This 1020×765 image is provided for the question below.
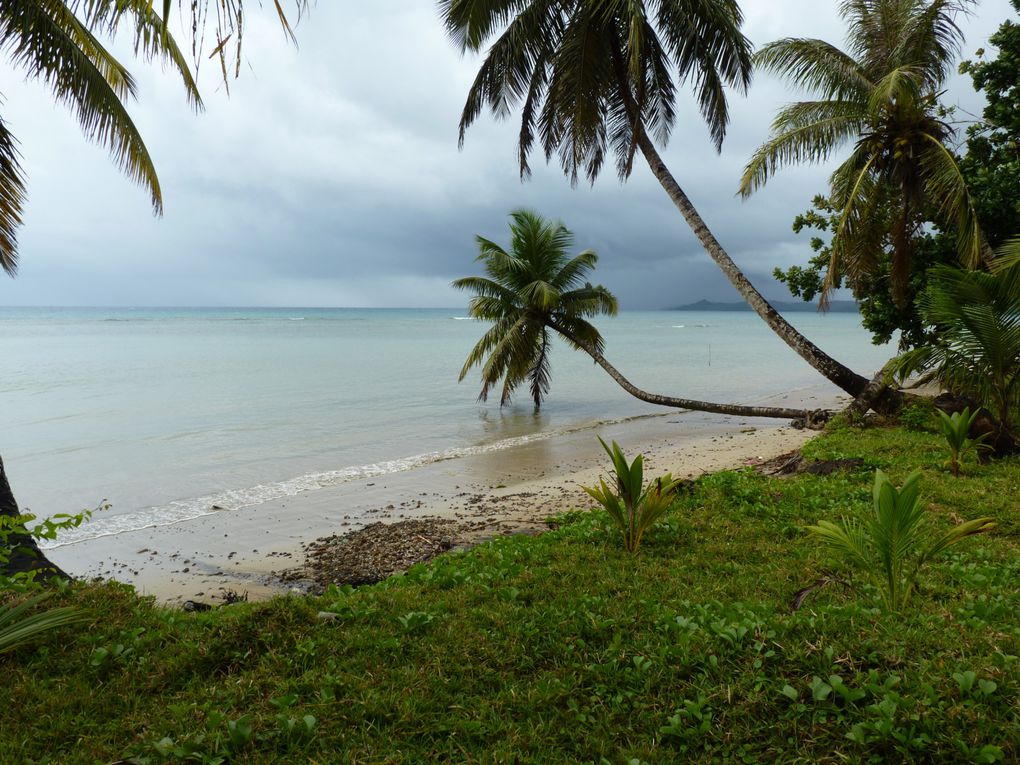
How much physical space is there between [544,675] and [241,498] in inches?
327

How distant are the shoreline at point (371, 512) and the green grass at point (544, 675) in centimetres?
217

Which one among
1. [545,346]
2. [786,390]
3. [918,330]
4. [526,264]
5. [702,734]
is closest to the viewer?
[702,734]

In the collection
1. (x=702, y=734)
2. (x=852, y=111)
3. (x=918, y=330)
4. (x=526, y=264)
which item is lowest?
(x=702, y=734)

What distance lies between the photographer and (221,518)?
9.02 meters

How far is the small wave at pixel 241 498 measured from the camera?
859 centimetres

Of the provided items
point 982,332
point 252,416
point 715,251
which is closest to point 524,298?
point 715,251

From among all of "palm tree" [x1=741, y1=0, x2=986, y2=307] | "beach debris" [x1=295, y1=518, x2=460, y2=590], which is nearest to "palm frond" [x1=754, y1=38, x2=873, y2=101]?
"palm tree" [x1=741, y1=0, x2=986, y2=307]

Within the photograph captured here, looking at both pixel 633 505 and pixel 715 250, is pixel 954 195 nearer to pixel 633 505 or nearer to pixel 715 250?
pixel 715 250

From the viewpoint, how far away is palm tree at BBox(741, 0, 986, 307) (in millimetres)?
11141

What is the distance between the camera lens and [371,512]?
9141 mm

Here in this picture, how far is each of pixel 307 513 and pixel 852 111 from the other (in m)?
11.9

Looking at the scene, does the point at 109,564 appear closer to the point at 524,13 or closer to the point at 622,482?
the point at 622,482

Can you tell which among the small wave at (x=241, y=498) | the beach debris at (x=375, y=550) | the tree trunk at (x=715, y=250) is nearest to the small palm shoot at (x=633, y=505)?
the beach debris at (x=375, y=550)

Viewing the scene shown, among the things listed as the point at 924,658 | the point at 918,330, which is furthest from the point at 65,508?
the point at 918,330
